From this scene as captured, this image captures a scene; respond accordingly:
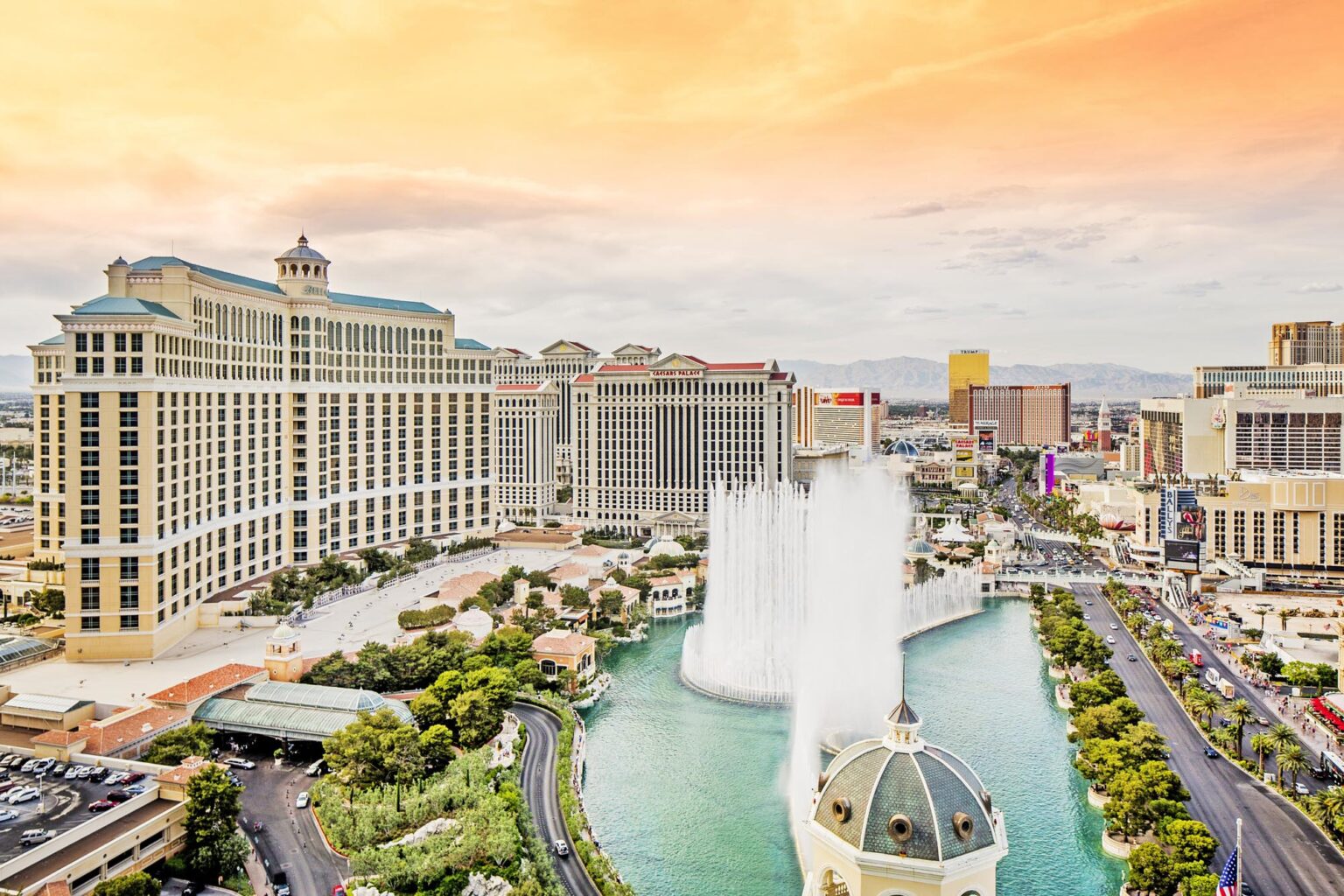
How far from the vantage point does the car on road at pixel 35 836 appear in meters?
23.1

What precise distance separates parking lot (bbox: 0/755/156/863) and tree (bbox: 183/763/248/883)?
6.30ft

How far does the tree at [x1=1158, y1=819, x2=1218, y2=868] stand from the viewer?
23.9 meters

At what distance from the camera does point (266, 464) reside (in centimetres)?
5431

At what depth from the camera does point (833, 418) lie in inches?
6580

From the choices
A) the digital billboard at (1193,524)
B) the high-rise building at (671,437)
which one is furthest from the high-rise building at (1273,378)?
the high-rise building at (671,437)

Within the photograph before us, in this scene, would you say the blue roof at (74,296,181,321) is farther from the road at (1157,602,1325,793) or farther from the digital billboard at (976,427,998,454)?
the digital billboard at (976,427,998,454)

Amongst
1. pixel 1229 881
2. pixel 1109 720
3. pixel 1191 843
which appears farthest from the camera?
pixel 1109 720

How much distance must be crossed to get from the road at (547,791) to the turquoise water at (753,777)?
151cm

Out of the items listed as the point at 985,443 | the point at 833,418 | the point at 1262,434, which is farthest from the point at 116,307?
the point at 985,443

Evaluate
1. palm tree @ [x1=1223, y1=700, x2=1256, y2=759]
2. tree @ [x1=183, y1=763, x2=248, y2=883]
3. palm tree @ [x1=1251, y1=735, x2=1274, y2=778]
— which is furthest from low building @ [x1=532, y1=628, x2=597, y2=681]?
palm tree @ [x1=1251, y1=735, x2=1274, y2=778]

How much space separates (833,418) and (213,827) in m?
149

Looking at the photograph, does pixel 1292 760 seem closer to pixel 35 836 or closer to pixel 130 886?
pixel 130 886

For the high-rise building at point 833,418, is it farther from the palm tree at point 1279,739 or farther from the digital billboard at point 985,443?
the palm tree at point 1279,739

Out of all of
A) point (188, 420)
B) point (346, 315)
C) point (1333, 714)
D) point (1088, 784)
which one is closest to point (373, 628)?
point (188, 420)
